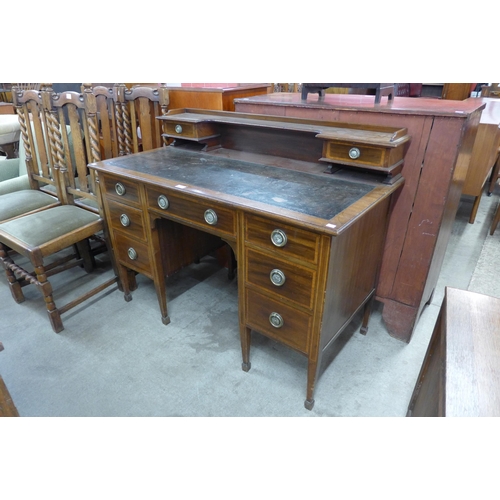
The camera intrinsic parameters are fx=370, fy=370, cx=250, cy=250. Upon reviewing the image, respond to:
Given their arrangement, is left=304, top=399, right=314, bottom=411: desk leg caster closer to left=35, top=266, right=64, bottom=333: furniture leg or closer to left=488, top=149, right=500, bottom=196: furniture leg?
left=35, top=266, right=64, bottom=333: furniture leg

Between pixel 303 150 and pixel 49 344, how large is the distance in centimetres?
145

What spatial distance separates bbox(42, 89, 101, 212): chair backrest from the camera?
6.05 ft

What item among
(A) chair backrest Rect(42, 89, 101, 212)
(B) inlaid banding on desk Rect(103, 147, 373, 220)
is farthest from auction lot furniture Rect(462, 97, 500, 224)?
(A) chair backrest Rect(42, 89, 101, 212)

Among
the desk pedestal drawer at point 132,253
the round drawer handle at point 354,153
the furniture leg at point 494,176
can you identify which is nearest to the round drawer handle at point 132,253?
the desk pedestal drawer at point 132,253

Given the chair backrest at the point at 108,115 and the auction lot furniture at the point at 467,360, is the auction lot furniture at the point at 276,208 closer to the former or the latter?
the auction lot furniture at the point at 467,360

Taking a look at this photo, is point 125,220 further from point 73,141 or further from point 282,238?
point 282,238

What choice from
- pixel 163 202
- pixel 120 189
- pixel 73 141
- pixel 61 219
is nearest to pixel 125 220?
pixel 120 189

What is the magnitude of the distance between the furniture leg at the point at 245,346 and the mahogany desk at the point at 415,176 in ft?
2.14

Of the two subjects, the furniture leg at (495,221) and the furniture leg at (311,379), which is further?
the furniture leg at (495,221)

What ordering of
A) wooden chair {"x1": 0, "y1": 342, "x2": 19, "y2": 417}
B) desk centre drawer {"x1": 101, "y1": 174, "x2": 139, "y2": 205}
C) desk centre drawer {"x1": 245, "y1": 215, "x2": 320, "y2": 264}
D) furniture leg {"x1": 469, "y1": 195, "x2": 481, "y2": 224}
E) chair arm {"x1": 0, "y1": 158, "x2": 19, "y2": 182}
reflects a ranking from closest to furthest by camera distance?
wooden chair {"x1": 0, "y1": 342, "x2": 19, "y2": 417} < desk centre drawer {"x1": 245, "y1": 215, "x2": 320, "y2": 264} < desk centre drawer {"x1": 101, "y1": 174, "x2": 139, "y2": 205} < chair arm {"x1": 0, "y1": 158, "x2": 19, "y2": 182} < furniture leg {"x1": 469, "y1": 195, "x2": 481, "y2": 224}

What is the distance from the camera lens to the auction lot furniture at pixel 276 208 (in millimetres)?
1132

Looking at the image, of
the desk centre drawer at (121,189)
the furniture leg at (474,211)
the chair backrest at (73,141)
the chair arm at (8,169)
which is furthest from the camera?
the furniture leg at (474,211)

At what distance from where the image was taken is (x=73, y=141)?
6.39 ft

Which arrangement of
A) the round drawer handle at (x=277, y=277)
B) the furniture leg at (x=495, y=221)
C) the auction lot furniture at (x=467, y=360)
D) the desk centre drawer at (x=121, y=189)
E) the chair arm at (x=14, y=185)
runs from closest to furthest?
1. the auction lot furniture at (x=467, y=360)
2. the round drawer handle at (x=277, y=277)
3. the desk centre drawer at (x=121, y=189)
4. the chair arm at (x=14, y=185)
5. the furniture leg at (x=495, y=221)
